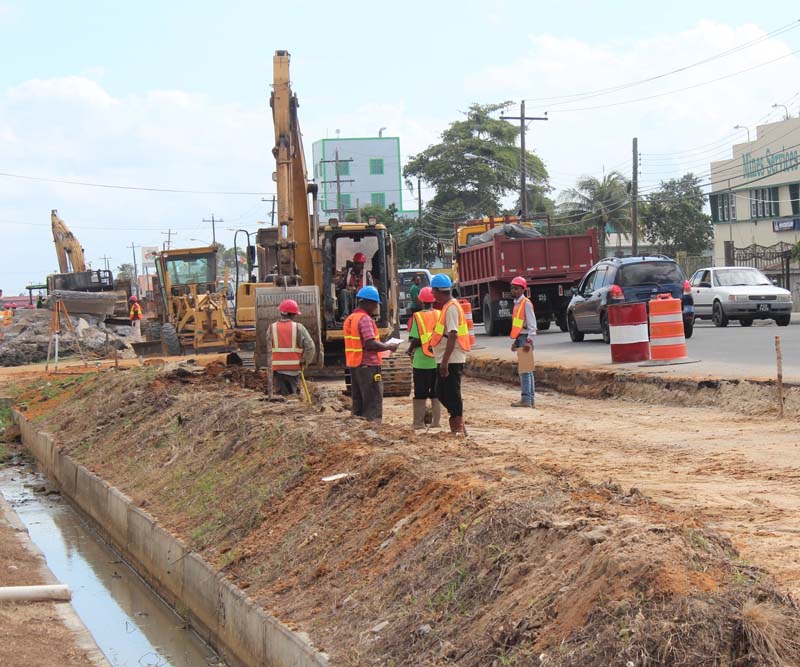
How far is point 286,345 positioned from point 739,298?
19.7 metres

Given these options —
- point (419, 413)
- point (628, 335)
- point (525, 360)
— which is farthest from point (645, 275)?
point (419, 413)

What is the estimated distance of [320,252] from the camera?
20.2 metres

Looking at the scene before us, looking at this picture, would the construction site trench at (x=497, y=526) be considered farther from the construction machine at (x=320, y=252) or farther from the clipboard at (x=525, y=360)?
the construction machine at (x=320, y=252)

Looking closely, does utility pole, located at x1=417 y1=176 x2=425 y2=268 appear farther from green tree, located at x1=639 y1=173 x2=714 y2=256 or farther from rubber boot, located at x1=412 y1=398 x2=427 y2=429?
rubber boot, located at x1=412 y1=398 x2=427 y2=429

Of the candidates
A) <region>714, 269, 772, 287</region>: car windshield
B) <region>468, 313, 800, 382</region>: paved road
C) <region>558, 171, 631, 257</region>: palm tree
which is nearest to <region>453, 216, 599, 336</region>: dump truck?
<region>468, 313, 800, 382</region>: paved road

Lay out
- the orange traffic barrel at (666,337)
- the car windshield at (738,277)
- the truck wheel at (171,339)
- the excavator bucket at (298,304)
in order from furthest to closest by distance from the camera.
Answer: the truck wheel at (171,339)
the car windshield at (738,277)
the orange traffic barrel at (666,337)
the excavator bucket at (298,304)

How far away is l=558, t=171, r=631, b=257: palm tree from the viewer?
69.2m

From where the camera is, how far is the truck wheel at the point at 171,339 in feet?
109

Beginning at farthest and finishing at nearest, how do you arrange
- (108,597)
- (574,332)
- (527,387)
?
(574,332)
(527,387)
(108,597)

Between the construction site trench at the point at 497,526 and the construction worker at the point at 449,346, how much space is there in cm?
67

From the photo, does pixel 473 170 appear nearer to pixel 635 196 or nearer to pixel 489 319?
pixel 635 196

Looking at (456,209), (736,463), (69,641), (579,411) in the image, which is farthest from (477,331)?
(456,209)

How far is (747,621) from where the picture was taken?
446 cm

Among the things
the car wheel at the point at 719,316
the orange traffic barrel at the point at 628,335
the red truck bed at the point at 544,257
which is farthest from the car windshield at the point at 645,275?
the car wheel at the point at 719,316
